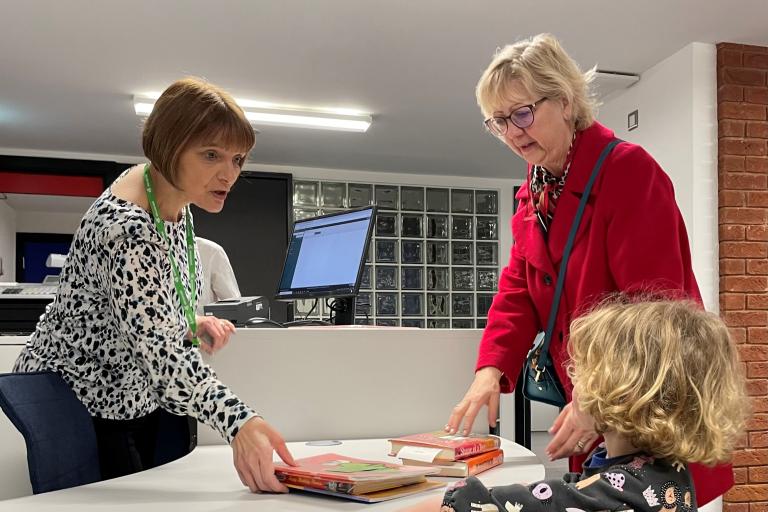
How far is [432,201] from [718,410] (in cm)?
577

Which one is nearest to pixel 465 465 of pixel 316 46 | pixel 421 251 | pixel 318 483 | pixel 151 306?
pixel 318 483

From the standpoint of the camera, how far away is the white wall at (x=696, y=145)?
142 inches

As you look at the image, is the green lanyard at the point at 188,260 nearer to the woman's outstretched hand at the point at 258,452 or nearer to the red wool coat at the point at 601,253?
the woman's outstretched hand at the point at 258,452

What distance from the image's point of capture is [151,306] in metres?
0.99

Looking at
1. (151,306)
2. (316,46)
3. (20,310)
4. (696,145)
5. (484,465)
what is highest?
(316,46)

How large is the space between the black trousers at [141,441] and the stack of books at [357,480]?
0.30 metres

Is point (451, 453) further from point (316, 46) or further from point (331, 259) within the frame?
point (316, 46)

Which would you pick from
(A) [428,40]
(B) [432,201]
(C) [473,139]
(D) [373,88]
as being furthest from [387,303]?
(A) [428,40]

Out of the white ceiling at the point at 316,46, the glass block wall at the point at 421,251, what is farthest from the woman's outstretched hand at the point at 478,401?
the glass block wall at the point at 421,251

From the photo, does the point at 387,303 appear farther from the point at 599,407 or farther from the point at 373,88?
the point at 599,407

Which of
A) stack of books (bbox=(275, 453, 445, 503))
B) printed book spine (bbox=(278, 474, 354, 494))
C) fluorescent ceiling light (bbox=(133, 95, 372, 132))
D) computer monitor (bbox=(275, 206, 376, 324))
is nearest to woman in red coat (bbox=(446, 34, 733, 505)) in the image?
stack of books (bbox=(275, 453, 445, 503))

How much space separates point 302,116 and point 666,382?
4.25 meters

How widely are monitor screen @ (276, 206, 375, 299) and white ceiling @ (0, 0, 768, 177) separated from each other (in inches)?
54.0

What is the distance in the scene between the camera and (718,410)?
2.68 ft
